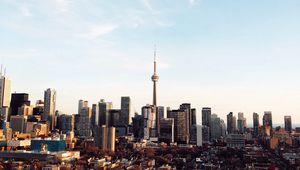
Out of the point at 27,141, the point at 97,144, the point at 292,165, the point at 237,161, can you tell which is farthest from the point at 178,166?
the point at 27,141

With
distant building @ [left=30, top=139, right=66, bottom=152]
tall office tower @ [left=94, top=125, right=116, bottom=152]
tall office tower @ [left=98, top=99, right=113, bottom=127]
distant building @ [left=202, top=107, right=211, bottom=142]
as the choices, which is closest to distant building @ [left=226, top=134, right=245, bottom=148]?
tall office tower @ [left=94, top=125, right=116, bottom=152]

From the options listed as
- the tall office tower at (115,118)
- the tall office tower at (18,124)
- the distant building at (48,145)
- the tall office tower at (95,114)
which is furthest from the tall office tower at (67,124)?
the distant building at (48,145)

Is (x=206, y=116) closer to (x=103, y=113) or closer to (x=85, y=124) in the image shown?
(x=103, y=113)

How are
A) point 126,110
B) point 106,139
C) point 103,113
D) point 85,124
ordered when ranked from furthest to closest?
point 126,110, point 103,113, point 85,124, point 106,139

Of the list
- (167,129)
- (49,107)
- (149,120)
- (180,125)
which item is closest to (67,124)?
(49,107)

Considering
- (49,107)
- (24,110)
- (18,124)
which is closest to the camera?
(18,124)

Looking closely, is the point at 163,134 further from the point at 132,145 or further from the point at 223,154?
the point at 223,154

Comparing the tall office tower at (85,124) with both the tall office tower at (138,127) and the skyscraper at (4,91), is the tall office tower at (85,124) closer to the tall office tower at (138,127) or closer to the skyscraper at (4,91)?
the tall office tower at (138,127)
